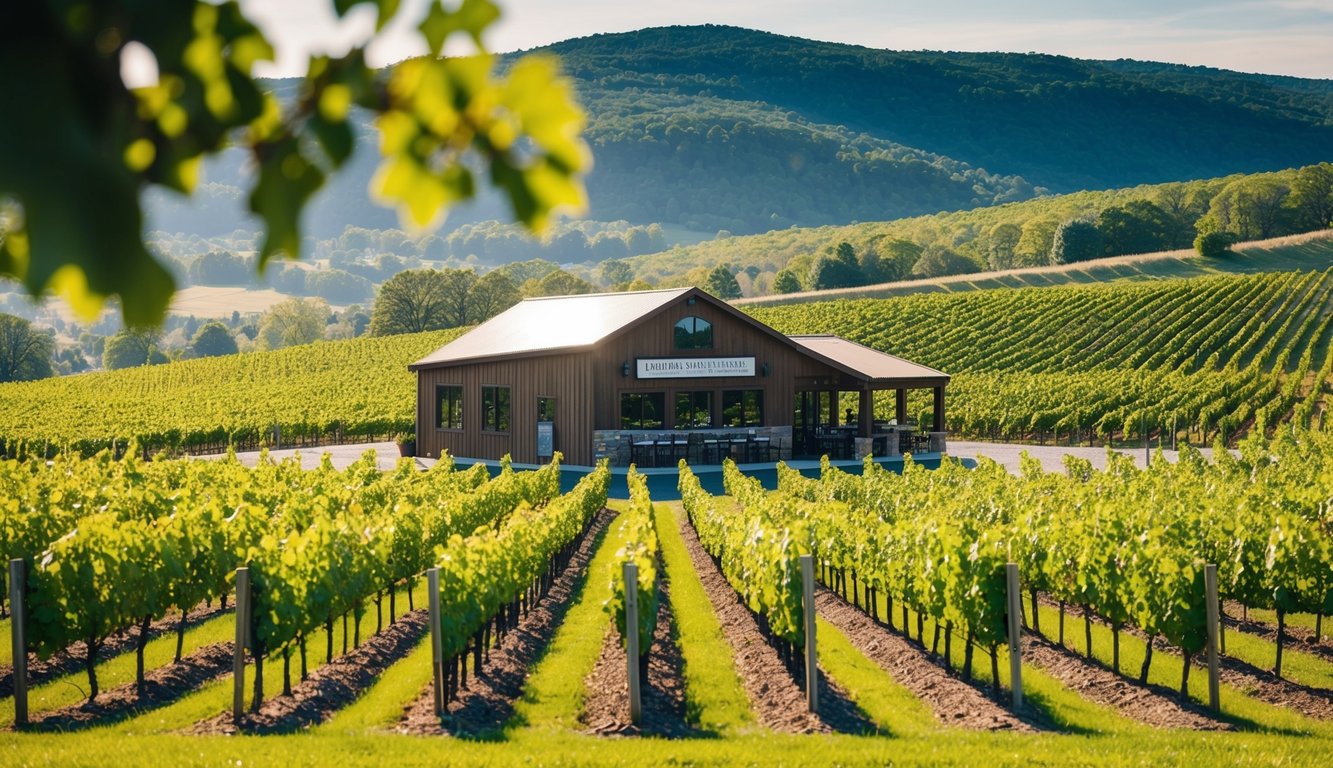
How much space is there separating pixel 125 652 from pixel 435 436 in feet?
73.9

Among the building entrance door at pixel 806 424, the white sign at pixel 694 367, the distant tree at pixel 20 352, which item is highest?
the distant tree at pixel 20 352

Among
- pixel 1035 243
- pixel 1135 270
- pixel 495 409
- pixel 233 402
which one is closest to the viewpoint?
pixel 495 409

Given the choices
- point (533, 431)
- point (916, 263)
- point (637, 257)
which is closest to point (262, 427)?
point (533, 431)

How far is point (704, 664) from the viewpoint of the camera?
11.0 meters

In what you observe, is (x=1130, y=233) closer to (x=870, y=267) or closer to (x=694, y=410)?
(x=870, y=267)

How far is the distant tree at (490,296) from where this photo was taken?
8781cm

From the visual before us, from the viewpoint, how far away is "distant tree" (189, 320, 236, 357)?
134m

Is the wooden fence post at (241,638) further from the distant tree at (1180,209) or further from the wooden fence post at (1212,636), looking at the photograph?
the distant tree at (1180,209)

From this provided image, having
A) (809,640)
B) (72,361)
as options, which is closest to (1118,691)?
(809,640)

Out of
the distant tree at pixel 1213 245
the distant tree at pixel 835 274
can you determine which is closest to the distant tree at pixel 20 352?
the distant tree at pixel 835 274

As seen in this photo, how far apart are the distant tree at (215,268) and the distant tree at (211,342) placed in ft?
145

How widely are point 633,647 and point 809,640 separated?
1.50m

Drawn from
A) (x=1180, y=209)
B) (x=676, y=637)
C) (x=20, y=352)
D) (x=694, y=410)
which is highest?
(x=1180, y=209)

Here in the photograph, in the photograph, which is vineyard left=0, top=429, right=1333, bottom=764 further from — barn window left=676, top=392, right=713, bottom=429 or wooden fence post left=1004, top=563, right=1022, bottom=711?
Result: barn window left=676, top=392, right=713, bottom=429
